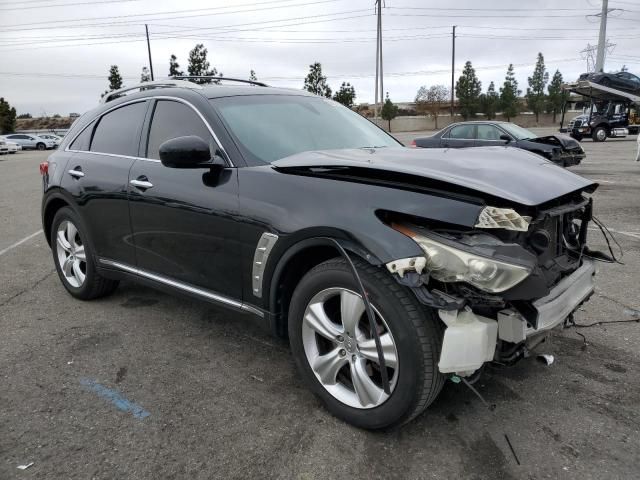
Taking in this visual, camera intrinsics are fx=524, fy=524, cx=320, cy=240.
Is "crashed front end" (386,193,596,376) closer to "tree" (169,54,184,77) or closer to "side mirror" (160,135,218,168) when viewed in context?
"side mirror" (160,135,218,168)

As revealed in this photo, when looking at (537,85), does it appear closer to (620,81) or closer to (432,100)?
(432,100)

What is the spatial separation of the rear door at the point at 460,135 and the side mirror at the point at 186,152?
11.9 metres

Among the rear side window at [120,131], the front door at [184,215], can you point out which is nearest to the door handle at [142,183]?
the front door at [184,215]

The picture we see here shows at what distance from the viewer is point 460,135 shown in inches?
583

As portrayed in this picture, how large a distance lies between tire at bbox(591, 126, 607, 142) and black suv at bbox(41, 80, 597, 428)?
92.3 ft

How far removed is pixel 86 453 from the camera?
8.06 ft

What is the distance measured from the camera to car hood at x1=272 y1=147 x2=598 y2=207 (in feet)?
7.75

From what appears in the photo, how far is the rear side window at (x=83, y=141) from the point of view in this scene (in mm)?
4449

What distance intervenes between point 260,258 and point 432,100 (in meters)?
78.6

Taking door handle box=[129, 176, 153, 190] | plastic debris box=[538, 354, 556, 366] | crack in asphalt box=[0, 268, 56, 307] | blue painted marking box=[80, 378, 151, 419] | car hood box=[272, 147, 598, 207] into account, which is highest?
car hood box=[272, 147, 598, 207]

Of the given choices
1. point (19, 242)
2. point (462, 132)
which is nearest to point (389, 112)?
point (462, 132)

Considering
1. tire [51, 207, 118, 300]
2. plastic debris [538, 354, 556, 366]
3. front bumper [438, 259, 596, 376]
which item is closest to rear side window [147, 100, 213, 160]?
tire [51, 207, 118, 300]

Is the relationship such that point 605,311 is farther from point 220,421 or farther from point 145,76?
point 145,76

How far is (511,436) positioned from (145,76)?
174 feet
